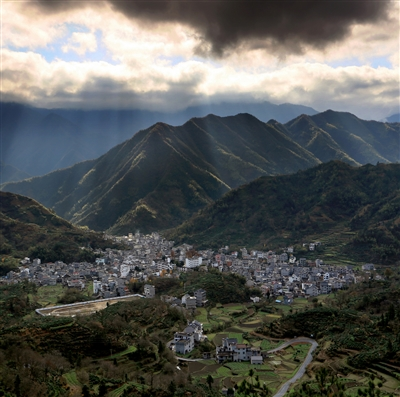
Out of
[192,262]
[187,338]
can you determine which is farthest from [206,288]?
[192,262]

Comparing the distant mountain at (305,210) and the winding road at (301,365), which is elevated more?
the distant mountain at (305,210)

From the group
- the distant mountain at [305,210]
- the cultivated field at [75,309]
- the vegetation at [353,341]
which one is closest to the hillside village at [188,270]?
the cultivated field at [75,309]

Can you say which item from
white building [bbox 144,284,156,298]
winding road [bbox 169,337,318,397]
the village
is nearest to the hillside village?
the village

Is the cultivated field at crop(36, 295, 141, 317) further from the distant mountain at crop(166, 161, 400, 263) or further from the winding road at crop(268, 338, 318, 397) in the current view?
the distant mountain at crop(166, 161, 400, 263)

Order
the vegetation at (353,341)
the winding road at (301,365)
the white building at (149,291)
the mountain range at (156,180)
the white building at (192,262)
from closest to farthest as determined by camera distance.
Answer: the vegetation at (353,341)
the winding road at (301,365)
the white building at (149,291)
the white building at (192,262)
the mountain range at (156,180)

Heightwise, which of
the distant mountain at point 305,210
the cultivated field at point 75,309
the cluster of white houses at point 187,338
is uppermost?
the distant mountain at point 305,210

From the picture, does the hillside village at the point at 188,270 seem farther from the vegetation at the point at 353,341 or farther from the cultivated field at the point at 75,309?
the vegetation at the point at 353,341
